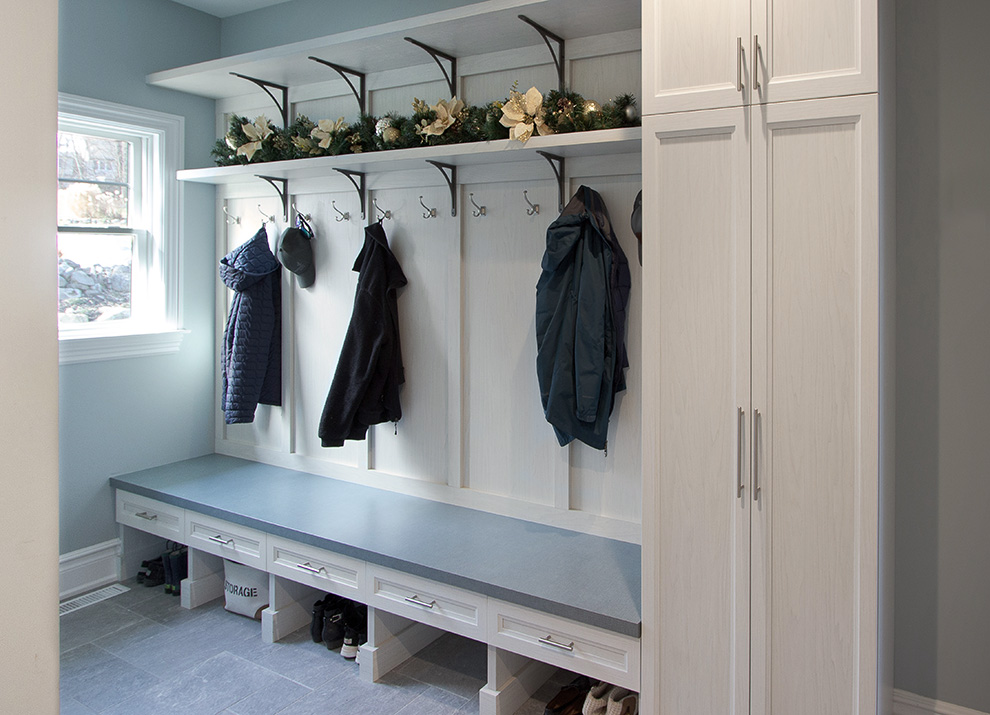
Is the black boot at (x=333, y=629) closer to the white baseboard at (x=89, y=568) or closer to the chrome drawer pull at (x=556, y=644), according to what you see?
the chrome drawer pull at (x=556, y=644)

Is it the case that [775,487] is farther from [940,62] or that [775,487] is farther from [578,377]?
[940,62]

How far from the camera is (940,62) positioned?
2.25 meters

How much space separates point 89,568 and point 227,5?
2838 mm

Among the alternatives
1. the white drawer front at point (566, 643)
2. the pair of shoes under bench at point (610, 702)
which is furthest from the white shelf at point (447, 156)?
the pair of shoes under bench at point (610, 702)

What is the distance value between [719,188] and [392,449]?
1.94 meters

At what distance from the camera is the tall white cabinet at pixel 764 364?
1.78 metres

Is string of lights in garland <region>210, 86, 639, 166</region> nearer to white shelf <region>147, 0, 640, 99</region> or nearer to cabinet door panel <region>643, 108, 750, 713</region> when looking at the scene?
white shelf <region>147, 0, 640, 99</region>

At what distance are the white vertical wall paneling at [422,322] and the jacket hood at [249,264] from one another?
647 millimetres

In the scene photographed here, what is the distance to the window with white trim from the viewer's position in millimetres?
3414

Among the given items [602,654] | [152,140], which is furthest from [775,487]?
[152,140]

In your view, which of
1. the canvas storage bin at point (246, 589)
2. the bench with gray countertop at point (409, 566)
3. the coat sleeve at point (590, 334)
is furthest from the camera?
the canvas storage bin at point (246, 589)

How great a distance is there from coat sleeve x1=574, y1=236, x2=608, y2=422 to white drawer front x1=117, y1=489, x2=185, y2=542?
1.93 meters

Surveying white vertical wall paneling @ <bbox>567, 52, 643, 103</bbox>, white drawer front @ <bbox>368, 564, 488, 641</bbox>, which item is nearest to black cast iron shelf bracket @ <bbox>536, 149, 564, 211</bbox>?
white vertical wall paneling @ <bbox>567, 52, 643, 103</bbox>

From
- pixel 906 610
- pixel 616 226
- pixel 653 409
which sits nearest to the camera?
pixel 653 409
